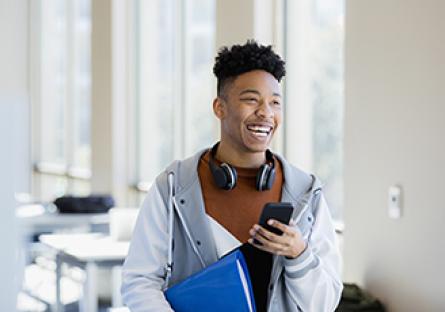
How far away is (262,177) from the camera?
197 centimetres

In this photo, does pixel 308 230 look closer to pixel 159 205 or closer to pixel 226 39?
pixel 159 205

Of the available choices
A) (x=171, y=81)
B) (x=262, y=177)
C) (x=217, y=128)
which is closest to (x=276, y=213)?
(x=262, y=177)

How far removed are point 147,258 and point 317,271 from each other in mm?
397

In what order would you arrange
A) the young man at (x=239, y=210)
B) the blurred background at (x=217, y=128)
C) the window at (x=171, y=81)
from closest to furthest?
the young man at (x=239, y=210), the blurred background at (x=217, y=128), the window at (x=171, y=81)

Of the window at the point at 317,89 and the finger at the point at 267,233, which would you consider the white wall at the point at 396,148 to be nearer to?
the window at the point at 317,89

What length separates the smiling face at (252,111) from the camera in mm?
1937

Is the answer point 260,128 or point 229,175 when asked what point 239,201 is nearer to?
point 229,175

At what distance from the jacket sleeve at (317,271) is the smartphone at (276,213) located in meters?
0.09

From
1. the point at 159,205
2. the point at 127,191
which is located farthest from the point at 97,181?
the point at 159,205

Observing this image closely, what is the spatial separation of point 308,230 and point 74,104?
6547 millimetres

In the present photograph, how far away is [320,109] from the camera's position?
4379 mm

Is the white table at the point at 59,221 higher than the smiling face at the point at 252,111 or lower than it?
lower

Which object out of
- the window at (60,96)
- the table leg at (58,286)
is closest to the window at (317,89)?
the table leg at (58,286)

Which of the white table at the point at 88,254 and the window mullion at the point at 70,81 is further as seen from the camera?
the window mullion at the point at 70,81
